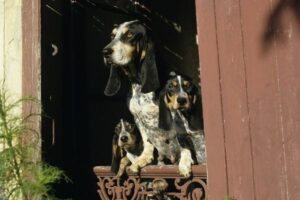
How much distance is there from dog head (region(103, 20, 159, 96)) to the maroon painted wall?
2.44ft

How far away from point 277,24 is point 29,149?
1.66 meters

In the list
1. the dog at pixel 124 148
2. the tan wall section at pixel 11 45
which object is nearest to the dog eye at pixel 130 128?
the dog at pixel 124 148

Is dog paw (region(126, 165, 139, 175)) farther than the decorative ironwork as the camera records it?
Yes

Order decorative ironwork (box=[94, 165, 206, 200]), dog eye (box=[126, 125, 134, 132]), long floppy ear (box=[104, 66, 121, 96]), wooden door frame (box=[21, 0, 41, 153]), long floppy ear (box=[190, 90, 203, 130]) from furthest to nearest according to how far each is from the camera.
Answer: long floppy ear (box=[104, 66, 121, 96]), dog eye (box=[126, 125, 134, 132]), wooden door frame (box=[21, 0, 41, 153]), long floppy ear (box=[190, 90, 203, 130]), decorative ironwork (box=[94, 165, 206, 200])

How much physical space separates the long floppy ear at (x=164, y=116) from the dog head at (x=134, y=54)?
4.7 inches

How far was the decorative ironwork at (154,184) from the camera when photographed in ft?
9.88

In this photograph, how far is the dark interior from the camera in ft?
11.6

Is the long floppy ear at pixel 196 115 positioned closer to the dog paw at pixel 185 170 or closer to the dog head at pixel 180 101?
the dog head at pixel 180 101

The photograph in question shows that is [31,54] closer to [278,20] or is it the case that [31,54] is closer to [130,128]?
[130,128]

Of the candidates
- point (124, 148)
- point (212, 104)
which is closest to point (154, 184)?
point (124, 148)

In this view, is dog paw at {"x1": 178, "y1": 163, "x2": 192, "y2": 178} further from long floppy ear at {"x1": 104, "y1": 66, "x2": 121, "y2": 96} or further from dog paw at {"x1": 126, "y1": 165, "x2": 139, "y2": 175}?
long floppy ear at {"x1": 104, "y1": 66, "x2": 121, "y2": 96}

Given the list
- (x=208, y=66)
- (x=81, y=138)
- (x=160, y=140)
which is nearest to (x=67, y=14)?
(x=81, y=138)

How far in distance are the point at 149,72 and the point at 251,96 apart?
1.03 m

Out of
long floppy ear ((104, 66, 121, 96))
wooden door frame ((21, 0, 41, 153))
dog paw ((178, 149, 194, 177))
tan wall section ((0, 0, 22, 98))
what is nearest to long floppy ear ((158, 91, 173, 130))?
dog paw ((178, 149, 194, 177))
